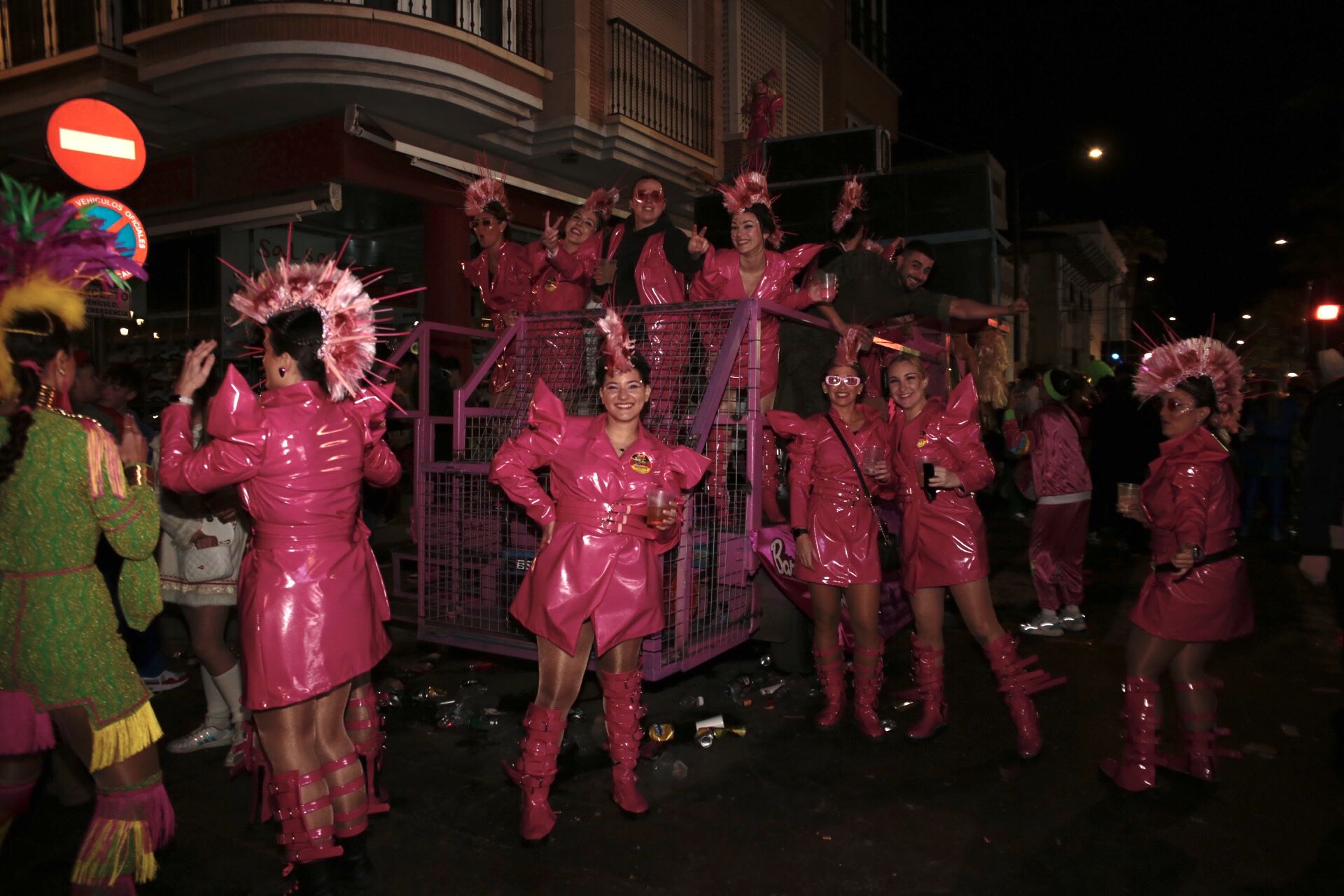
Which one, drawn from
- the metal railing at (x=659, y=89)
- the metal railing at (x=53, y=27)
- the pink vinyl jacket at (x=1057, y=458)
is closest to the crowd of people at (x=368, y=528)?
the pink vinyl jacket at (x=1057, y=458)

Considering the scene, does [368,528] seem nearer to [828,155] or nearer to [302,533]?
[302,533]

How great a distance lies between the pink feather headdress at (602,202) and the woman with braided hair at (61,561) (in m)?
3.89

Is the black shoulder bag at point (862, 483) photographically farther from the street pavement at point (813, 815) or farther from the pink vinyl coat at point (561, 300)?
the pink vinyl coat at point (561, 300)

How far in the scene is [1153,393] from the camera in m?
4.21

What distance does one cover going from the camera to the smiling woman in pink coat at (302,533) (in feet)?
9.59

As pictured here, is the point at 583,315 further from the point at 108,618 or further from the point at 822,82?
the point at 822,82

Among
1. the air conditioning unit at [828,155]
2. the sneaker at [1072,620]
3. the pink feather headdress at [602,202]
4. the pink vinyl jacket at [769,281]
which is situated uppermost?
the air conditioning unit at [828,155]

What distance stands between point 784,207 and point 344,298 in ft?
26.3

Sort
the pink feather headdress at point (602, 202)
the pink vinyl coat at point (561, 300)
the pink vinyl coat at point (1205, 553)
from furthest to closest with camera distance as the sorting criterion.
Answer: the pink feather headdress at point (602, 202)
the pink vinyl coat at point (561, 300)
the pink vinyl coat at point (1205, 553)

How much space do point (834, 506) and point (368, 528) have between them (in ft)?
7.50

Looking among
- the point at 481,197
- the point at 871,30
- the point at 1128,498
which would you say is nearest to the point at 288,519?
the point at 1128,498

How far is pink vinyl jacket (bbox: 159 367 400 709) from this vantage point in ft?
9.50

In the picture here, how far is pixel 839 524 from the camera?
4508 millimetres

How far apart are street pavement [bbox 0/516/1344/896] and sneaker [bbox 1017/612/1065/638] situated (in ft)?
4.29
